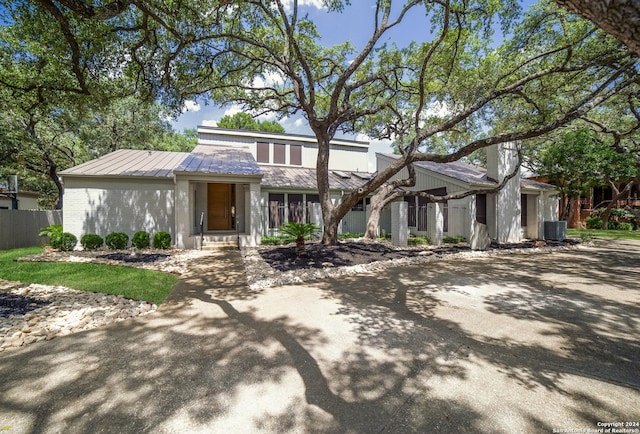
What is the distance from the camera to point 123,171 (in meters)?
11.5

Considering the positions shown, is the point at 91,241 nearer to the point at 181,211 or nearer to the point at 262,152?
the point at 181,211

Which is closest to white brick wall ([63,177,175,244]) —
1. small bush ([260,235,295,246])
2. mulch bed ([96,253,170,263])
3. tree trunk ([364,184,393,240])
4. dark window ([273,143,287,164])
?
mulch bed ([96,253,170,263])

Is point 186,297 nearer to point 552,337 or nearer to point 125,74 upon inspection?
point 552,337

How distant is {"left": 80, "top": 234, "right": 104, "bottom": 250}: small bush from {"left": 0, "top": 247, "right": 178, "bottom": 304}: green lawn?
88.7 inches

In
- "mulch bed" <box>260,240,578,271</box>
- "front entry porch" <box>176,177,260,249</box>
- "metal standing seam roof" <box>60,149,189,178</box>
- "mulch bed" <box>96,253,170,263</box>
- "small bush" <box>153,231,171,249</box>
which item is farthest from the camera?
"metal standing seam roof" <box>60,149,189,178</box>

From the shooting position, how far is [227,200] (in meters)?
13.8

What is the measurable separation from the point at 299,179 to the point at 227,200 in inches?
160

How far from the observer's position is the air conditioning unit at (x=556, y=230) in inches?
510

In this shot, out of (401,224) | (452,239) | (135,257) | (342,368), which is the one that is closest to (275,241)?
(135,257)

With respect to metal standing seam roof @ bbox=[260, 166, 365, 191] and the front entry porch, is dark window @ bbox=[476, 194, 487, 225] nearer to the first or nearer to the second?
metal standing seam roof @ bbox=[260, 166, 365, 191]

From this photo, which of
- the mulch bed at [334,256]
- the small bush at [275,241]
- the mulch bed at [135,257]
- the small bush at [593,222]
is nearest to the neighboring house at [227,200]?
the small bush at [275,241]

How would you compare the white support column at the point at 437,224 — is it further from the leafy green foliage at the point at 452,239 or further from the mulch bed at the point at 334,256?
the mulch bed at the point at 334,256

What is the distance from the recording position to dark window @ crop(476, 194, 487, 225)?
1286 cm

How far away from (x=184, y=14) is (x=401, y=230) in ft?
33.9
